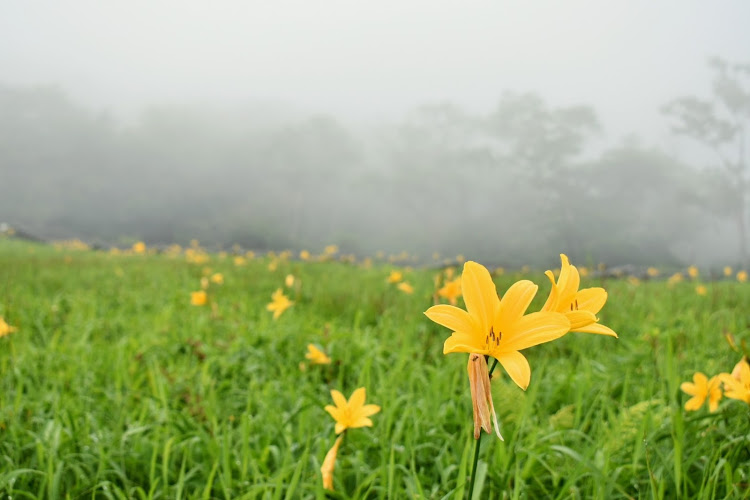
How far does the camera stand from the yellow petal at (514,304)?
0.71 m

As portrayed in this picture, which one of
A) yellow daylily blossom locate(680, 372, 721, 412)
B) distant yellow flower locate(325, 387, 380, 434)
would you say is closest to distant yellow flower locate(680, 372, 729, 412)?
yellow daylily blossom locate(680, 372, 721, 412)

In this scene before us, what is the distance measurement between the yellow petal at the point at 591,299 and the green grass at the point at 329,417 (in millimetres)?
466

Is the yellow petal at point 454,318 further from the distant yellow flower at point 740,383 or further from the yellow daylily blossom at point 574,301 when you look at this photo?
the distant yellow flower at point 740,383

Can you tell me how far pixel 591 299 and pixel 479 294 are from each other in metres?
0.27

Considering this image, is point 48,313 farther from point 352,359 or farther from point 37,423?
point 352,359

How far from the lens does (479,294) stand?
2.31 feet

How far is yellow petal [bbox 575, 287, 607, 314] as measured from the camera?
826mm

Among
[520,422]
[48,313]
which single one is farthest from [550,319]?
[48,313]

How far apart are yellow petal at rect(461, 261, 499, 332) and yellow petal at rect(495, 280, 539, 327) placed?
0.5 inches

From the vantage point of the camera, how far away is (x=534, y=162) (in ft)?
110

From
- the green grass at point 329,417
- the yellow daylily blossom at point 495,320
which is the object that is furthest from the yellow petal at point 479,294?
the green grass at point 329,417

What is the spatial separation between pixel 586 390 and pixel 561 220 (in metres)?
30.8

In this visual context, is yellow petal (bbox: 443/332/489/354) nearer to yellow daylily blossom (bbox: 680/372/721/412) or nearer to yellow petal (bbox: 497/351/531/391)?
yellow petal (bbox: 497/351/531/391)

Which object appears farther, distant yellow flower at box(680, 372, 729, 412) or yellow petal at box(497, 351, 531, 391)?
distant yellow flower at box(680, 372, 729, 412)
